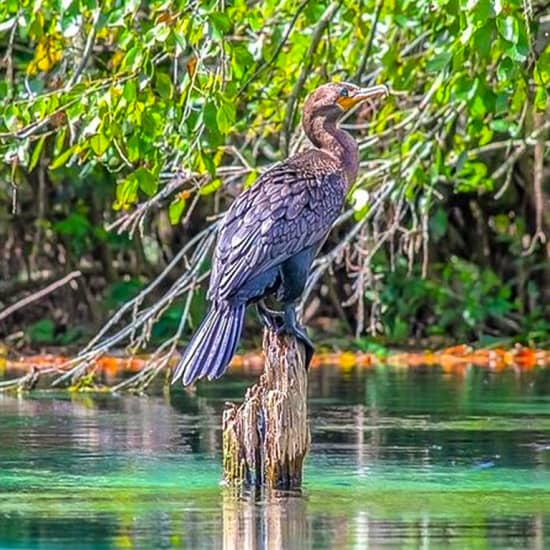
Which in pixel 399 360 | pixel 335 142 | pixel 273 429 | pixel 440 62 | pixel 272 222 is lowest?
pixel 273 429

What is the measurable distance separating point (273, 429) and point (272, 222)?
0.92 metres

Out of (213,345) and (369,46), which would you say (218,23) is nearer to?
(213,345)

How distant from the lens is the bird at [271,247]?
29.5ft

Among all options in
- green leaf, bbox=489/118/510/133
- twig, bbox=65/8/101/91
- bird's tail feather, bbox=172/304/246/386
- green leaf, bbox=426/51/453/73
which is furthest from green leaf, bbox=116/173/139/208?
green leaf, bbox=489/118/510/133

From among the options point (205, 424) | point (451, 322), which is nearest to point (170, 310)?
point (451, 322)

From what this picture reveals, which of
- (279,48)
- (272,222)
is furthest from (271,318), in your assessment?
(279,48)

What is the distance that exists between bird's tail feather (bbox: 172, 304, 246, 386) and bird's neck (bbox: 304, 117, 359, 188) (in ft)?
3.72

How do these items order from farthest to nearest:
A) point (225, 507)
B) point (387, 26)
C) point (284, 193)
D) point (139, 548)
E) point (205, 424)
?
1. point (387, 26)
2. point (205, 424)
3. point (284, 193)
4. point (225, 507)
5. point (139, 548)

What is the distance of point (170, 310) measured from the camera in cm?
1895

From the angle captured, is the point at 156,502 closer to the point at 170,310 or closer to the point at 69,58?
the point at 69,58

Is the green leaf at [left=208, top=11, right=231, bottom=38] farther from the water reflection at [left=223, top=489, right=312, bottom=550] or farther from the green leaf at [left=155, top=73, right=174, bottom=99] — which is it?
the water reflection at [left=223, top=489, right=312, bottom=550]

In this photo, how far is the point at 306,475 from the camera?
9.34m

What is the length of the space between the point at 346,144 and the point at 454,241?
9.85 m

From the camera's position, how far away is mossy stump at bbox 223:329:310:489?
348 inches
